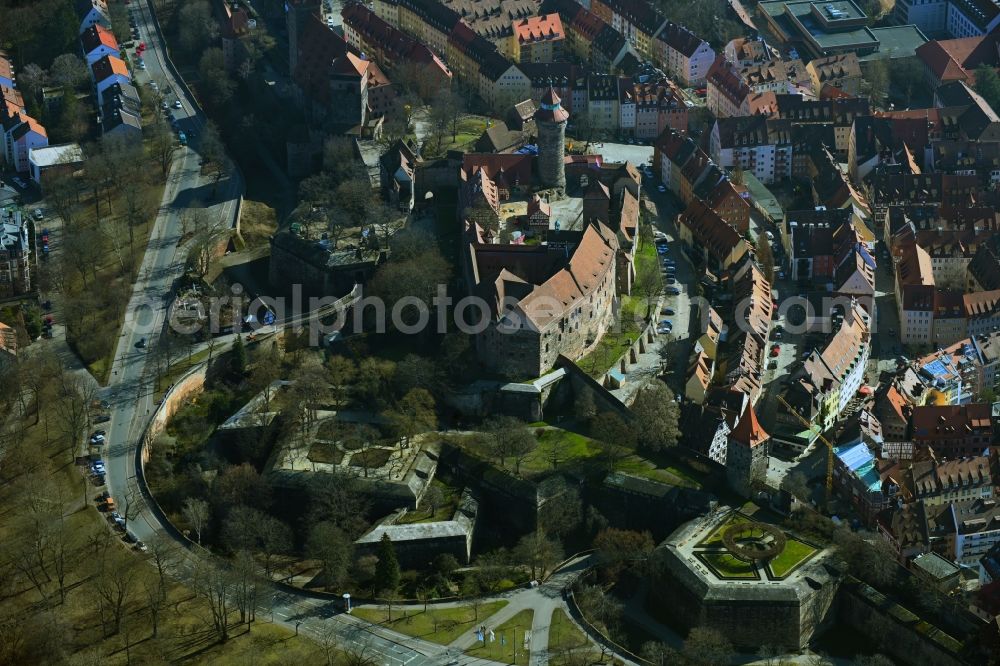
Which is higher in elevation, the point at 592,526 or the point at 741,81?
the point at 741,81

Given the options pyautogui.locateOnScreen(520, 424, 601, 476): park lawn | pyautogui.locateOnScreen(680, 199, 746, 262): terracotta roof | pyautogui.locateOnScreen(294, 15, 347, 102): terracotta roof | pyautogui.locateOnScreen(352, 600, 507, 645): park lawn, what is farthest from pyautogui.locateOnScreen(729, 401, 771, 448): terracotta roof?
pyautogui.locateOnScreen(294, 15, 347, 102): terracotta roof

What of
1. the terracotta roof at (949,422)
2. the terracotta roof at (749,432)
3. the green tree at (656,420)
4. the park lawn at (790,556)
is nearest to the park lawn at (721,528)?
the park lawn at (790,556)

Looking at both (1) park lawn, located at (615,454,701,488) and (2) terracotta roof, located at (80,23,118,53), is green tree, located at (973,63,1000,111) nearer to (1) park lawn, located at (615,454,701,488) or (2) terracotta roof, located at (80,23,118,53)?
(1) park lawn, located at (615,454,701,488)

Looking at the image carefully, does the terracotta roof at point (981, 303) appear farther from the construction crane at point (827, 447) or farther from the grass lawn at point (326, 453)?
the grass lawn at point (326, 453)

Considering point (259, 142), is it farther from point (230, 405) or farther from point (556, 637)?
point (556, 637)

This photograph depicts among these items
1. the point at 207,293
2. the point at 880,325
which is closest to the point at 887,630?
the point at 880,325

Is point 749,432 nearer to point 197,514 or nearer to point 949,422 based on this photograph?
point 949,422

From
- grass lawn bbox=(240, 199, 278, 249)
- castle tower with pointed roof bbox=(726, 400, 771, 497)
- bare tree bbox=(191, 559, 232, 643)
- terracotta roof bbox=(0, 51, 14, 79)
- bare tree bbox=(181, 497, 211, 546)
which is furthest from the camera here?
terracotta roof bbox=(0, 51, 14, 79)
